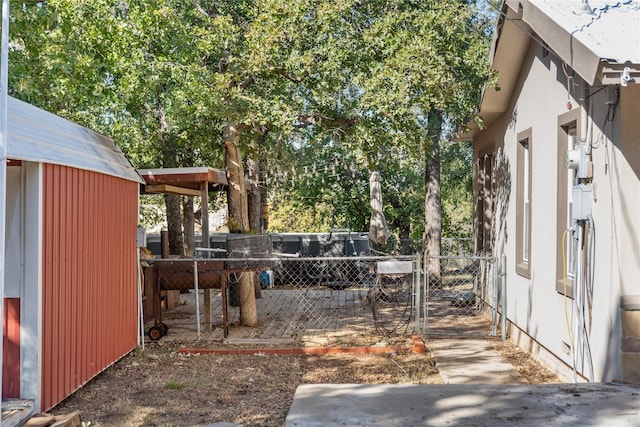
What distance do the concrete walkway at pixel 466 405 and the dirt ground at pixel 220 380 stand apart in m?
1.39

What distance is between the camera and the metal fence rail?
35.0 feet

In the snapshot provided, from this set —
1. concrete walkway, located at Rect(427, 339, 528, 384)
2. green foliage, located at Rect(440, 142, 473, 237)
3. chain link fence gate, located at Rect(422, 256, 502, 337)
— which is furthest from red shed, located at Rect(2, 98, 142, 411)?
green foliage, located at Rect(440, 142, 473, 237)

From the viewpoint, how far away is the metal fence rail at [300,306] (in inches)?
420

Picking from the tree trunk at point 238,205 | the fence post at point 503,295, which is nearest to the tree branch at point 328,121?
the tree trunk at point 238,205

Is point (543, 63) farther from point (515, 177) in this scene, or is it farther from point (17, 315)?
point (17, 315)

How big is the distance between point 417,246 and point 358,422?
1908 cm

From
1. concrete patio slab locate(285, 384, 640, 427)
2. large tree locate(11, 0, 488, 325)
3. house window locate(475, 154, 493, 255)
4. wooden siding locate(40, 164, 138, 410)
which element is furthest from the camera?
house window locate(475, 154, 493, 255)

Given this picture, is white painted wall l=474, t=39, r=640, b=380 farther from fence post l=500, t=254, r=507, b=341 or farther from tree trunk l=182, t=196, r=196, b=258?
tree trunk l=182, t=196, r=196, b=258

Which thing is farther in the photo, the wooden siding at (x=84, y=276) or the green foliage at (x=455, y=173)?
the green foliage at (x=455, y=173)

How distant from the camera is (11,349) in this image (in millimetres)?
6352

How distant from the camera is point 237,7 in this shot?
12812 millimetres

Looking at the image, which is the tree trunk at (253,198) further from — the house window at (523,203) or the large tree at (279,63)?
the house window at (523,203)

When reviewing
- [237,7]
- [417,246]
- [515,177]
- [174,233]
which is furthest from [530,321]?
[417,246]

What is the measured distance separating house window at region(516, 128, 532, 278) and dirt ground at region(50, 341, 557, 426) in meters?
1.38
